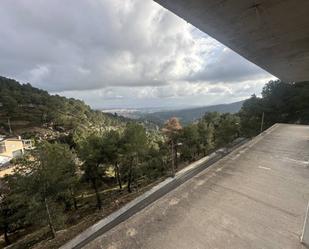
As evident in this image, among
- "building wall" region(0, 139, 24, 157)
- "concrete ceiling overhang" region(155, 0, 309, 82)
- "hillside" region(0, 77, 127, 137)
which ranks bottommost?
"building wall" region(0, 139, 24, 157)

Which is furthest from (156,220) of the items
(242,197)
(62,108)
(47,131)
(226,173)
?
(62,108)

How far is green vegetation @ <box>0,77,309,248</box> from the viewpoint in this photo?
36.8 feet

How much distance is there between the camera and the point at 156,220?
204 cm

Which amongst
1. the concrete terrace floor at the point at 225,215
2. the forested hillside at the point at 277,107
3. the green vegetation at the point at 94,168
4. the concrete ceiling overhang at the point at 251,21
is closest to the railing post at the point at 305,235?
the concrete terrace floor at the point at 225,215

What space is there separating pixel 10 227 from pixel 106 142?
979 centimetres

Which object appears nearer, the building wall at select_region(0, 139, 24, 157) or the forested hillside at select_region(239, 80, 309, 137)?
the forested hillside at select_region(239, 80, 309, 137)

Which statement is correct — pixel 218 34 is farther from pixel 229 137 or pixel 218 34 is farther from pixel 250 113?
pixel 229 137

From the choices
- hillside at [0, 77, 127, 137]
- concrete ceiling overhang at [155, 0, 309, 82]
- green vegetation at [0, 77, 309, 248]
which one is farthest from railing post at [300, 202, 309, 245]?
hillside at [0, 77, 127, 137]

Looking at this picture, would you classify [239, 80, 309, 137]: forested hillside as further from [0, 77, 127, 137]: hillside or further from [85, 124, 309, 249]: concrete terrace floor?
[0, 77, 127, 137]: hillside

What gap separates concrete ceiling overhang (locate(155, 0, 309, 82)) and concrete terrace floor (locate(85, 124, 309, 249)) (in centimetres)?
249

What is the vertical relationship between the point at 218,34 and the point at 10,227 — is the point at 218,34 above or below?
above

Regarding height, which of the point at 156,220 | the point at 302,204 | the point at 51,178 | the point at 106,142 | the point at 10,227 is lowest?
the point at 10,227

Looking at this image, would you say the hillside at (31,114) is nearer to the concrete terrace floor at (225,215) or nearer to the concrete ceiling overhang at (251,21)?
the concrete ceiling overhang at (251,21)

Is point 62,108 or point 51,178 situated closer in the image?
point 51,178
